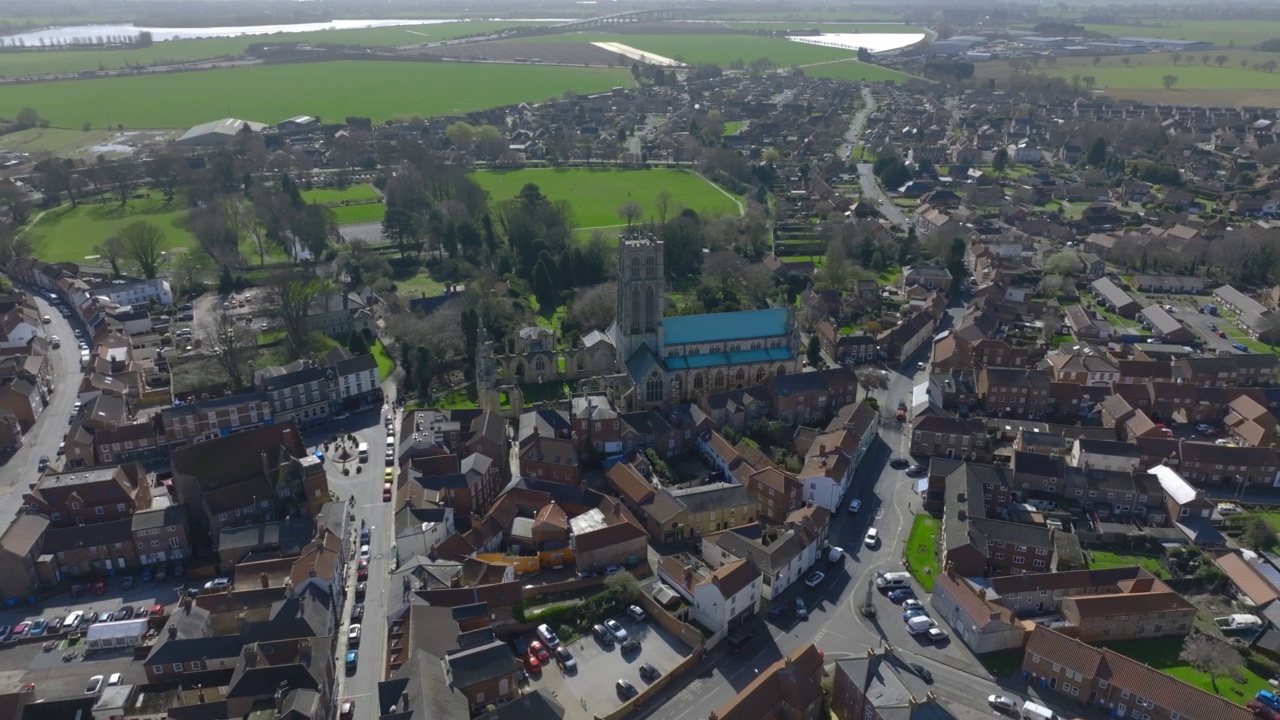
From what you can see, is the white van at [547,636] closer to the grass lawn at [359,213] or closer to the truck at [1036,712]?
the truck at [1036,712]

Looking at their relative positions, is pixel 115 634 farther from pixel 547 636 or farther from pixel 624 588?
pixel 624 588

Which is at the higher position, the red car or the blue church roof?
the blue church roof

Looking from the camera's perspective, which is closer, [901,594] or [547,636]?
[547,636]

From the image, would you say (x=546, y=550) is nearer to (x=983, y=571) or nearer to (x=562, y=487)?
(x=562, y=487)

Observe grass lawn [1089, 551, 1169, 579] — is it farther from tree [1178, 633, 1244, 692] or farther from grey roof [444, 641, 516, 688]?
grey roof [444, 641, 516, 688]

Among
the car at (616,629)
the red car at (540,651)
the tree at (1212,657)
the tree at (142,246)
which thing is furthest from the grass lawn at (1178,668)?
the tree at (142,246)

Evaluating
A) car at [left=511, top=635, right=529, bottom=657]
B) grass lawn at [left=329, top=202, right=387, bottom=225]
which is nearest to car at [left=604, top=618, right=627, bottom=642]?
car at [left=511, top=635, right=529, bottom=657]

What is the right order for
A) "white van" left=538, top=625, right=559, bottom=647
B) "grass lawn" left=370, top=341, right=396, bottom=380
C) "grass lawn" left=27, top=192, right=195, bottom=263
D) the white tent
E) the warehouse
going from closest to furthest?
the white tent, "white van" left=538, top=625, right=559, bottom=647, "grass lawn" left=370, top=341, right=396, bottom=380, "grass lawn" left=27, top=192, right=195, bottom=263, the warehouse

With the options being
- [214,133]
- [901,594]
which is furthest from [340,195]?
[901,594]
